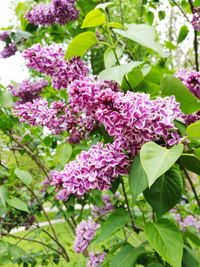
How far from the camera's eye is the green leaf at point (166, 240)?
1.08 m

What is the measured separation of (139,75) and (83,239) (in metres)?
1.35

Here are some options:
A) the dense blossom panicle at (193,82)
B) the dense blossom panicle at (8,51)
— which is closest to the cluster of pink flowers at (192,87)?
the dense blossom panicle at (193,82)

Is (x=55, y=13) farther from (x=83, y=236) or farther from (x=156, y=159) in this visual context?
(x=156, y=159)

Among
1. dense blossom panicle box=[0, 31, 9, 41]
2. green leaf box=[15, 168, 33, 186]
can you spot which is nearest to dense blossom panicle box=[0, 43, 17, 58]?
dense blossom panicle box=[0, 31, 9, 41]

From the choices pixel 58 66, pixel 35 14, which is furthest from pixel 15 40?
pixel 58 66

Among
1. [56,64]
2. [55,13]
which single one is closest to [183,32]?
[55,13]

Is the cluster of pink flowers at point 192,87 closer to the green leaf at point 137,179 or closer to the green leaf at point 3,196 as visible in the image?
the green leaf at point 137,179

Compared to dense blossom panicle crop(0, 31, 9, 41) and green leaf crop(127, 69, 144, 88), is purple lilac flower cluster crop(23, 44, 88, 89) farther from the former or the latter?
dense blossom panicle crop(0, 31, 9, 41)

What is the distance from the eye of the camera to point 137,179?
1067 millimetres

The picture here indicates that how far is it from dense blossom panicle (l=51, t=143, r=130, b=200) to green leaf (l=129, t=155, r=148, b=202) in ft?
0.11

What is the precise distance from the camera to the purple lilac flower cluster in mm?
1332

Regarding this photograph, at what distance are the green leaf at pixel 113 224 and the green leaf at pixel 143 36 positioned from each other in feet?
1.84

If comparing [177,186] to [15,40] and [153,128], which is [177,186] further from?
[15,40]

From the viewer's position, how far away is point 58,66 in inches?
52.7
